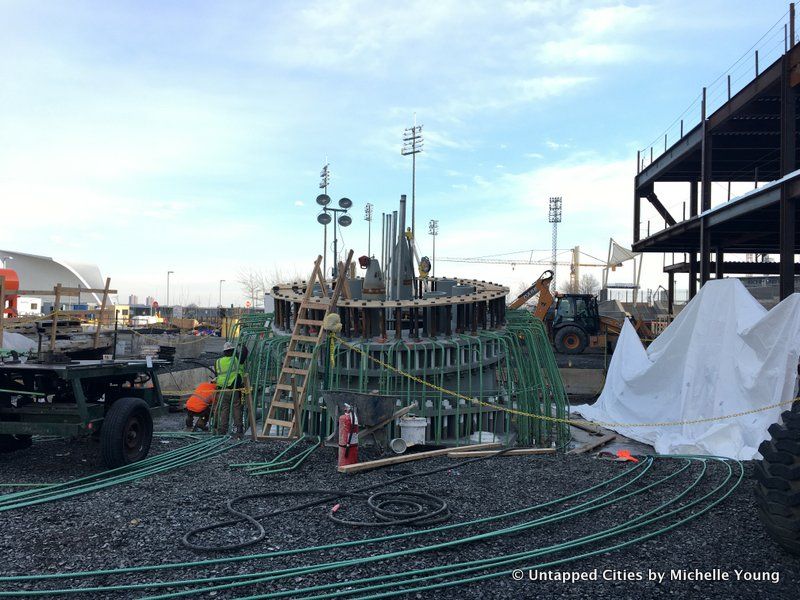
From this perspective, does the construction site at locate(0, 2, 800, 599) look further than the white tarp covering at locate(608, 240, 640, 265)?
No

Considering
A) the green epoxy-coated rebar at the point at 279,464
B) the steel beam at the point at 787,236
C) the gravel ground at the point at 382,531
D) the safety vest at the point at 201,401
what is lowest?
the gravel ground at the point at 382,531

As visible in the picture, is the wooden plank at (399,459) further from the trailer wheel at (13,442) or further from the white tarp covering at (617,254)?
the white tarp covering at (617,254)

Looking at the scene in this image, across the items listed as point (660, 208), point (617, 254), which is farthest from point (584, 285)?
point (660, 208)

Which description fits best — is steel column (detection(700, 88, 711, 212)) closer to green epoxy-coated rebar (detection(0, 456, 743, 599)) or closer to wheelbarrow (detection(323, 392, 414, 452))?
wheelbarrow (detection(323, 392, 414, 452))

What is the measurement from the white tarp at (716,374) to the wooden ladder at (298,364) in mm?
6039

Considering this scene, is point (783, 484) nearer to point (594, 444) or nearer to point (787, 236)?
point (594, 444)

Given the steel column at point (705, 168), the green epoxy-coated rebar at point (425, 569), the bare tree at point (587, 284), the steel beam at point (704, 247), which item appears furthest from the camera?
the bare tree at point (587, 284)

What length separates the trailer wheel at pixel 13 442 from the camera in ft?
26.7

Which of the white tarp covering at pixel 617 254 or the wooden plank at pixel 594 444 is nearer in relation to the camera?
the wooden plank at pixel 594 444

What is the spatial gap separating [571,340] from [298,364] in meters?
18.8

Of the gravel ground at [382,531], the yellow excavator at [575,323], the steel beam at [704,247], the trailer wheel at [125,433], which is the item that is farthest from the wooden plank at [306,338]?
the yellow excavator at [575,323]

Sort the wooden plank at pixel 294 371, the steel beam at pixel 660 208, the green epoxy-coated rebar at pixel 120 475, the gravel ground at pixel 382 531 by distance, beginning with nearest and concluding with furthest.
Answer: the gravel ground at pixel 382 531 < the green epoxy-coated rebar at pixel 120 475 < the wooden plank at pixel 294 371 < the steel beam at pixel 660 208

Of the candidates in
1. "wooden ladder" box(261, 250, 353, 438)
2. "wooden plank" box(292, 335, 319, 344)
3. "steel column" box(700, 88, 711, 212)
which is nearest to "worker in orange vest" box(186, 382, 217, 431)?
"wooden ladder" box(261, 250, 353, 438)

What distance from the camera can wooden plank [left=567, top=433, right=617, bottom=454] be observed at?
32.0ft
